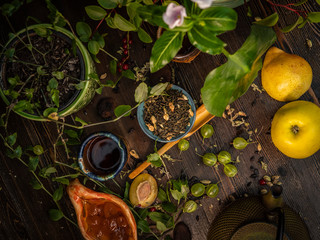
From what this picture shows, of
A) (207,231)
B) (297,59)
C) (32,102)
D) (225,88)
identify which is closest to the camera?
(225,88)

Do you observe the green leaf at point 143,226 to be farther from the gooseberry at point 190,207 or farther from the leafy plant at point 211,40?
the leafy plant at point 211,40

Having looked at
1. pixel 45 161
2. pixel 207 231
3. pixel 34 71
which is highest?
pixel 34 71

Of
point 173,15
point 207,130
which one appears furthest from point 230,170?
point 173,15

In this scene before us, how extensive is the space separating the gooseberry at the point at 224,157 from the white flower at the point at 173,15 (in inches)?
22.6

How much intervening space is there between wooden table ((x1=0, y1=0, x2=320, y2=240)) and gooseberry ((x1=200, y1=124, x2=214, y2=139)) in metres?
0.04

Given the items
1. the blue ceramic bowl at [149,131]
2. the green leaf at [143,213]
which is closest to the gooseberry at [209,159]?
the blue ceramic bowl at [149,131]

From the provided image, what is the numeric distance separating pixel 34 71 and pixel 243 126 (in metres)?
0.68

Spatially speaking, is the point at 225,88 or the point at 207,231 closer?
the point at 225,88

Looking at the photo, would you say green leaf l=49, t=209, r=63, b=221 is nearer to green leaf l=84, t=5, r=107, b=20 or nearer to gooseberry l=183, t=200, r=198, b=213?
gooseberry l=183, t=200, r=198, b=213

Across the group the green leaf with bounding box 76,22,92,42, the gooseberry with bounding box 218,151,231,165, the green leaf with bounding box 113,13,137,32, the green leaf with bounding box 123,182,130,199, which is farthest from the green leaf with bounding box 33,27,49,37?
the gooseberry with bounding box 218,151,231,165

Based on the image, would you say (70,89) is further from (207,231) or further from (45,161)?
(207,231)

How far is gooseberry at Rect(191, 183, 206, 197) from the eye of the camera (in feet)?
3.28

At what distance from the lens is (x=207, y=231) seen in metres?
1.05


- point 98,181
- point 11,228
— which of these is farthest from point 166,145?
point 11,228
